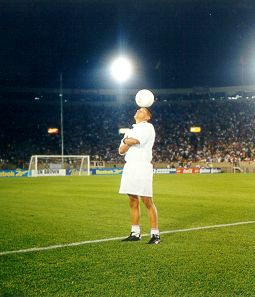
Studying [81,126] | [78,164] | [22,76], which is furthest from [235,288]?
[22,76]

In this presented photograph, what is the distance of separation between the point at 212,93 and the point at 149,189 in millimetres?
Answer: 68388

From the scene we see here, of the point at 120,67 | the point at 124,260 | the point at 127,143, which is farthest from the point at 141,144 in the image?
the point at 120,67

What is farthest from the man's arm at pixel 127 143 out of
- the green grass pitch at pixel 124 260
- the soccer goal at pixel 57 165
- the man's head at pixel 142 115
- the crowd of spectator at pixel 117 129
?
the crowd of spectator at pixel 117 129

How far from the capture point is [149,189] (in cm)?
726

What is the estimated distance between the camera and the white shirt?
7191 mm

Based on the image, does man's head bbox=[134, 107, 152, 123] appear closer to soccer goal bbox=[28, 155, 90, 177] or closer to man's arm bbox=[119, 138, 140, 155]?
man's arm bbox=[119, 138, 140, 155]

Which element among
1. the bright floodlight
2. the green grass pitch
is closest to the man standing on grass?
the green grass pitch

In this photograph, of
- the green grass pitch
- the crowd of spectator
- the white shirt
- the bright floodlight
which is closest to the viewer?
the green grass pitch

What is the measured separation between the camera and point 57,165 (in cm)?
4366

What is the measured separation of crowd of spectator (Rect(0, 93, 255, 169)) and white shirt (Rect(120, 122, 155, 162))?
45.4 metres

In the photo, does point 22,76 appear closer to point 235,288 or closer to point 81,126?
point 81,126

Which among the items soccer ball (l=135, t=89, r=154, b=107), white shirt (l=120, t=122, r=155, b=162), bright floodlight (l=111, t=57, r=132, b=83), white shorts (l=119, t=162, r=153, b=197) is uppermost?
bright floodlight (l=111, t=57, r=132, b=83)

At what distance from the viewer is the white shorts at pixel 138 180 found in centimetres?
721

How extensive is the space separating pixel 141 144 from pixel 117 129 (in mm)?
60223
